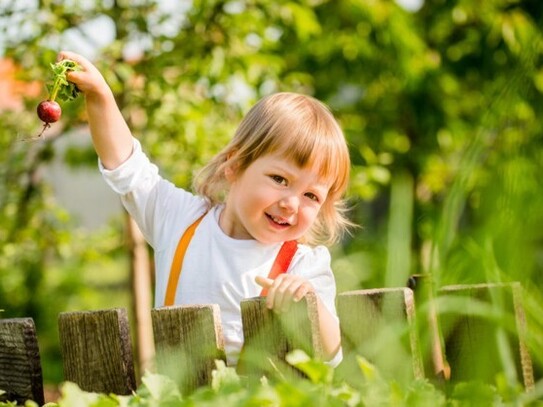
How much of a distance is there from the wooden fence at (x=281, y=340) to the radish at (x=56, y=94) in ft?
1.41

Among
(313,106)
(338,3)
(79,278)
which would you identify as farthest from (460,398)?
(79,278)

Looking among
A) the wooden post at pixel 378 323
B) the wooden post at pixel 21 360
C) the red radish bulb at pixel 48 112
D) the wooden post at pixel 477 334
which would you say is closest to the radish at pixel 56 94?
the red radish bulb at pixel 48 112

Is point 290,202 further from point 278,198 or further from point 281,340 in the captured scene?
point 281,340

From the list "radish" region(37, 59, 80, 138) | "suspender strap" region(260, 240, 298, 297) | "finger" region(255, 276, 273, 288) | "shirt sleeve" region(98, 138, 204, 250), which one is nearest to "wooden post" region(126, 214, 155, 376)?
"shirt sleeve" region(98, 138, 204, 250)

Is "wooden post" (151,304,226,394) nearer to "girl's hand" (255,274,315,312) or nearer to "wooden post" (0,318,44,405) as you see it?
"girl's hand" (255,274,315,312)

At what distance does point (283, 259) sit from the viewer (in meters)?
2.29

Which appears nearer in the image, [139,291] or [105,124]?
[105,124]

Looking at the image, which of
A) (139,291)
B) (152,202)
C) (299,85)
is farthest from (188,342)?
(299,85)

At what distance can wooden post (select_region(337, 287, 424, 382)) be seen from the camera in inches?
66.6

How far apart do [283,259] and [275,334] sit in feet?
2.04

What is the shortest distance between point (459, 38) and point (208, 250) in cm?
413

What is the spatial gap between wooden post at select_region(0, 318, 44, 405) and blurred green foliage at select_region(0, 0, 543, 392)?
0.82 metres

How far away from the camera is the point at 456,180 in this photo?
56.3 inches

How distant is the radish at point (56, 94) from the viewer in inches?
79.0
